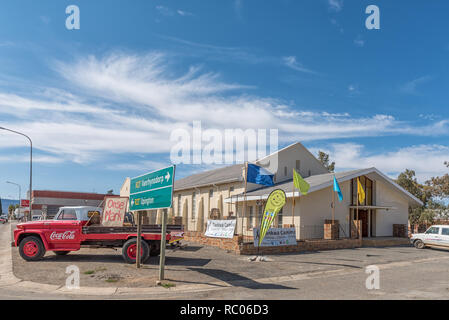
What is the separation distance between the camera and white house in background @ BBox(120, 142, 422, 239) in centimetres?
2367

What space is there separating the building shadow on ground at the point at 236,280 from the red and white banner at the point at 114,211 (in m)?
3.89

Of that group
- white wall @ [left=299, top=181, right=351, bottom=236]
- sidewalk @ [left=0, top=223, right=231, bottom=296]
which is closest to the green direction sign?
sidewalk @ [left=0, top=223, right=231, bottom=296]

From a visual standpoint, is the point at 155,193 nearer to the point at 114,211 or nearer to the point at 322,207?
the point at 114,211

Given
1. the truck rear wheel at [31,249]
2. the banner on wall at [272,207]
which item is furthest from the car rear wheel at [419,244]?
the truck rear wheel at [31,249]

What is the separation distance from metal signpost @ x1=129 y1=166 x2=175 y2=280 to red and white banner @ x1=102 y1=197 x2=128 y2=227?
137 cm

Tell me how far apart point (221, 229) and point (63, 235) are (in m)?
8.42

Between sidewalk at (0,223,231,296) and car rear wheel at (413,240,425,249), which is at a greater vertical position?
sidewalk at (0,223,231,296)

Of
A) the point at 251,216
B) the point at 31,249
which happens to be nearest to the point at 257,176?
the point at 251,216

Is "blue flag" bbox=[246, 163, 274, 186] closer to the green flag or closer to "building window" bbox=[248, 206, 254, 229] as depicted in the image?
the green flag

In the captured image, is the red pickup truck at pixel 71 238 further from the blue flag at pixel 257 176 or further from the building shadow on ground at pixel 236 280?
the blue flag at pixel 257 176

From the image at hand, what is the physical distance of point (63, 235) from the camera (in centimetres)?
1376

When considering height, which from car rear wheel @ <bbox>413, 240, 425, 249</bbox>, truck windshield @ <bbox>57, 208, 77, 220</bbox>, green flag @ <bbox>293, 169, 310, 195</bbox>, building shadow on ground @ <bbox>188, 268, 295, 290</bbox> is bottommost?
car rear wheel @ <bbox>413, 240, 425, 249</bbox>

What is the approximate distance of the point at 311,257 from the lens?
17031 mm

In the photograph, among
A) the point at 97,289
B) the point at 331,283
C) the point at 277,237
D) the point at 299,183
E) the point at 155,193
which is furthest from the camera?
the point at 299,183
